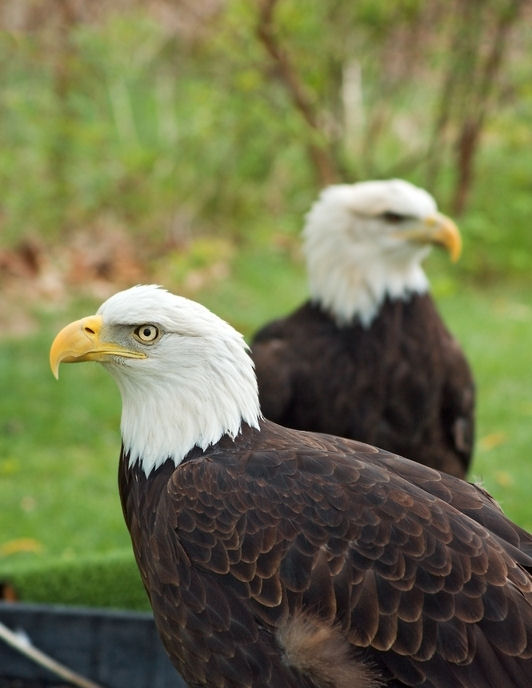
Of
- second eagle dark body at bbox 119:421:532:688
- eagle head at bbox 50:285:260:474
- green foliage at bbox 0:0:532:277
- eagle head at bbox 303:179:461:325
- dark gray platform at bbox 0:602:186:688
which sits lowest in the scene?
dark gray platform at bbox 0:602:186:688

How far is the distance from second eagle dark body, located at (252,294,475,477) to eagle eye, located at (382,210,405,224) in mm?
317

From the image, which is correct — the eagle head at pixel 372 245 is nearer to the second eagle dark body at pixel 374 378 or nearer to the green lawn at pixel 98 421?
the second eagle dark body at pixel 374 378

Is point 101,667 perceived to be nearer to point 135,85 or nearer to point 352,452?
point 352,452

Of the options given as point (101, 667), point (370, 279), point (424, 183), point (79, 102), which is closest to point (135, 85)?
point (79, 102)

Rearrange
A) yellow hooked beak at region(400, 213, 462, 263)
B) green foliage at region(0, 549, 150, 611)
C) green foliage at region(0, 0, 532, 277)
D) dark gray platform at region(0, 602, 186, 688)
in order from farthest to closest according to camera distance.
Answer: green foliage at region(0, 0, 532, 277), yellow hooked beak at region(400, 213, 462, 263), green foliage at region(0, 549, 150, 611), dark gray platform at region(0, 602, 186, 688)

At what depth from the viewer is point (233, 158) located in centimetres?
905

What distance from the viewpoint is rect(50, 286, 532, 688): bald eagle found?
2.42 m

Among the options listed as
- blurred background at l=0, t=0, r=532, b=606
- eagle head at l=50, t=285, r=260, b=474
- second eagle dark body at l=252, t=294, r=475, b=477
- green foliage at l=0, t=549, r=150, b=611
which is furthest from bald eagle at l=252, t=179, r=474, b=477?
blurred background at l=0, t=0, r=532, b=606

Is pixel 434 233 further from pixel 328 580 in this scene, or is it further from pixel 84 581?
pixel 328 580

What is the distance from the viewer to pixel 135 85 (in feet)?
32.8

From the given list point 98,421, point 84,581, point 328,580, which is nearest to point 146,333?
point 328,580

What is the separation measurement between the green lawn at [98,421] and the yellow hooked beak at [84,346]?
1632 millimetres

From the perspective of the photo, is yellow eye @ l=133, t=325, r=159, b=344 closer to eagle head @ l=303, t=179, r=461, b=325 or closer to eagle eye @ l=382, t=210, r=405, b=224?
eagle head @ l=303, t=179, r=461, b=325

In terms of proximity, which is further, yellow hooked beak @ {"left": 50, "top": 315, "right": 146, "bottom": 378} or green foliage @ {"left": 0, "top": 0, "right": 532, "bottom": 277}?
green foliage @ {"left": 0, "top": 0, "right": 532, "bottom": 277}
